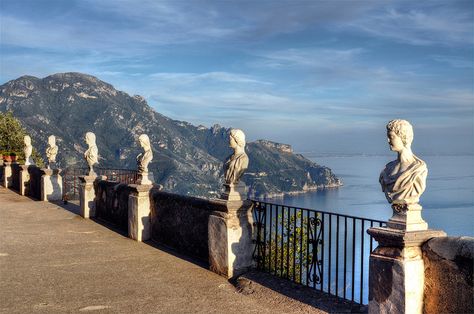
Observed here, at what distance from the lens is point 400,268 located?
4.74 metres

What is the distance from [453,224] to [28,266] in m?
83.2

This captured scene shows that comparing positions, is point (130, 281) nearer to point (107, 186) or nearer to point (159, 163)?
point (107, 186)

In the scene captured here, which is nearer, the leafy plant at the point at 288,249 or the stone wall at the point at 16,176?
the leafy plant at the point at 288,249

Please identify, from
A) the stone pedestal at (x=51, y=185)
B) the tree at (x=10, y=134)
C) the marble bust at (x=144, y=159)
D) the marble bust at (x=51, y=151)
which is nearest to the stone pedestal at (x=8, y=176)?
the marble bust at (x=51, y=151)

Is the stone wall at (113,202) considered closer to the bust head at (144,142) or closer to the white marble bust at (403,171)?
the bust head at (144,142)

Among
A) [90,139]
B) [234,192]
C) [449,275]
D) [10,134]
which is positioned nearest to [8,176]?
[90,139]

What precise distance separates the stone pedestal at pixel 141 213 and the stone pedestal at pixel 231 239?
2900 mm

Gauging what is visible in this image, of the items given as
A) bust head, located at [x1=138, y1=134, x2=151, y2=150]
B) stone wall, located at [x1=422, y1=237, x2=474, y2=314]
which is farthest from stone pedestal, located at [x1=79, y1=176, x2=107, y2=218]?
stone wall, located at [x1=422, y1=237, x2=474, y2=314]

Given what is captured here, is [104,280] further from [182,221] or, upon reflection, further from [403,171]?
[403,171]

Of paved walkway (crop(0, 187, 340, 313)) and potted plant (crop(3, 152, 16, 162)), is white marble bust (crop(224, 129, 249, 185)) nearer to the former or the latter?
paved walkway (crop(0, 187, 340, 313))

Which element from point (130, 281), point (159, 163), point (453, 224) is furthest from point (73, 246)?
point (159, 163)

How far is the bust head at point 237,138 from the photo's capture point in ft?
24.7

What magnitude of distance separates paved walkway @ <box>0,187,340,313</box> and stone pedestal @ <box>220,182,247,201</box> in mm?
1205

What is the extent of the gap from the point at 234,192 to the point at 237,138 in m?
0.82
